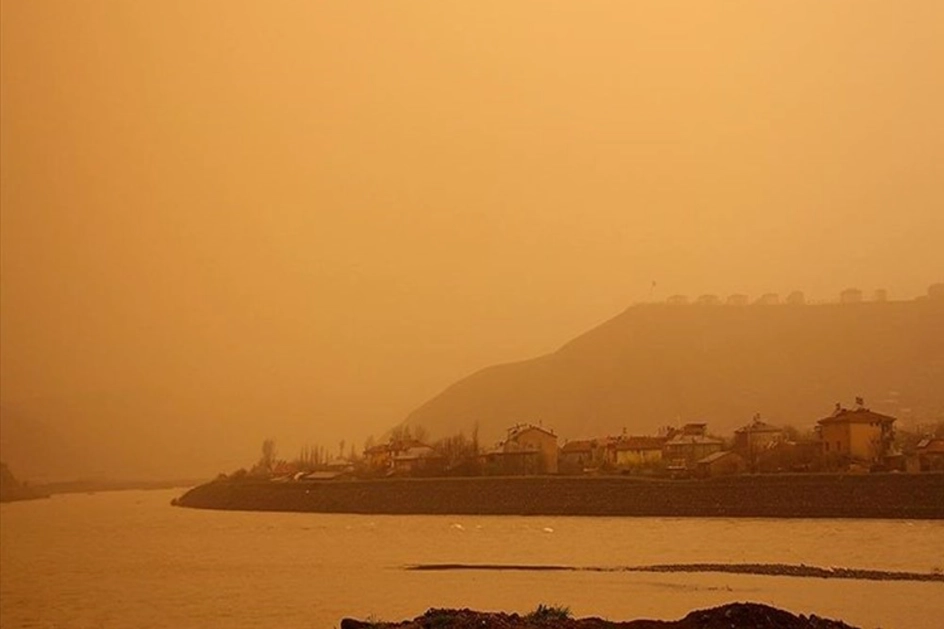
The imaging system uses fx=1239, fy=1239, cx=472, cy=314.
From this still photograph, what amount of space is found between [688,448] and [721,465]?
4079 mm

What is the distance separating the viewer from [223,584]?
57.3 feet

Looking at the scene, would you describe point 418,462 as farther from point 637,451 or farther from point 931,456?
point 931,456

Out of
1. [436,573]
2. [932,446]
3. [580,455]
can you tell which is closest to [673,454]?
[580,455]

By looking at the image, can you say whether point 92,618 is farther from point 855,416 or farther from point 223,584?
point 855,416

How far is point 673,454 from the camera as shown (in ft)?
113

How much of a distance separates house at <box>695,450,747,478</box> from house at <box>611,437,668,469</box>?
11.0 feet

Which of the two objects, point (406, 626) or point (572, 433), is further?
point (572, 433)

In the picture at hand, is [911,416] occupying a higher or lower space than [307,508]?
higher

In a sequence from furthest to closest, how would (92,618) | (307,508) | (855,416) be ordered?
(307,508) < (855,416) < (92,618)

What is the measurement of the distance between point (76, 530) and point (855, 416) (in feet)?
68.4

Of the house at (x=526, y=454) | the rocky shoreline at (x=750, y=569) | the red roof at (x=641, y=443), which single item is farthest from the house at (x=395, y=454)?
the rocky shoreline at (x=750, y=569)

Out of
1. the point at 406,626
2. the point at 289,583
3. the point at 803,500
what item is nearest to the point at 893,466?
the point at 803,500

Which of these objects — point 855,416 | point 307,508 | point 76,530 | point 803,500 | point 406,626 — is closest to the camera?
point 406,626

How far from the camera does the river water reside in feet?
43.6
